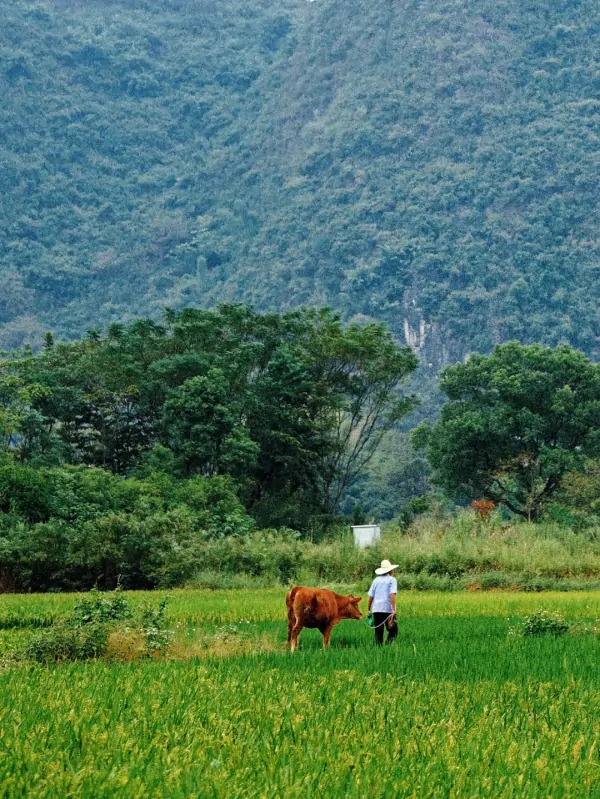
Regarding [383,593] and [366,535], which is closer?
[383,593]

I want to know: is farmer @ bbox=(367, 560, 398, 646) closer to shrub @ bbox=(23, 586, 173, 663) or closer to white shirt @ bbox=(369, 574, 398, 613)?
white shirt @ bbox=(369, 574, 398, 613)

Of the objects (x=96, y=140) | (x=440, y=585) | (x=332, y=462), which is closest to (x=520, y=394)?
(x=332, y=462)

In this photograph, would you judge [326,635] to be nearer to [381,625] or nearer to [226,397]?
[381,625]

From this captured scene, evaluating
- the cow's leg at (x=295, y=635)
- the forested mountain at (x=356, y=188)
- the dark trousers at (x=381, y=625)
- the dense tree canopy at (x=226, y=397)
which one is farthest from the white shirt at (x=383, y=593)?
the forested mountain at (x=356, y=188)

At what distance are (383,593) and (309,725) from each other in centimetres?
654

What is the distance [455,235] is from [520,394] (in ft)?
308

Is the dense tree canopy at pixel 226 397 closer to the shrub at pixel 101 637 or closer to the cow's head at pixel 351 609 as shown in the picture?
the cow's head at pixel 351 609

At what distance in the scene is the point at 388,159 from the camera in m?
162

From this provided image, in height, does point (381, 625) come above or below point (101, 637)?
below

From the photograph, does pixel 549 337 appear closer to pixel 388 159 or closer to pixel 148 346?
pixel 388 159

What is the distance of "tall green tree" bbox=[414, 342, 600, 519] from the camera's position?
45844 mm

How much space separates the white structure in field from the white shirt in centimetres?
1681

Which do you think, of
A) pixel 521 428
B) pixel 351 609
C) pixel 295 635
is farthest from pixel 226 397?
pixel 295 635

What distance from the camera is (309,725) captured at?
20.6 feet
